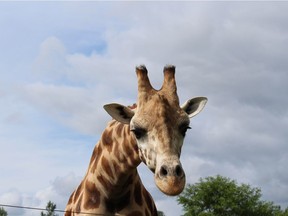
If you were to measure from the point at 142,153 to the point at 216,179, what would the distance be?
60534 millimetres

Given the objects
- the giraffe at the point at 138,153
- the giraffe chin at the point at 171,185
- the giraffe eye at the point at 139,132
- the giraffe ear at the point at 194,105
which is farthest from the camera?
the giraffe ear at the point at 194,105

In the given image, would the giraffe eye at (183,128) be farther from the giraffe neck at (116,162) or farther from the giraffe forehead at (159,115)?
the giraffe neck at (116,162)

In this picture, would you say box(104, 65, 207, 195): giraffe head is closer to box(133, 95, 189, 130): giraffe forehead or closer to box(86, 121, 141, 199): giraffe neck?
box(133, 95, 189, 130): giraffe forehead

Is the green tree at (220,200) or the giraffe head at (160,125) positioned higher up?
the green tree at (220,200)

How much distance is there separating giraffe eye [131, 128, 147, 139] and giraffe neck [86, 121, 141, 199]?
47 centimetres

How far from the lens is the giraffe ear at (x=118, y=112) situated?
9.08m

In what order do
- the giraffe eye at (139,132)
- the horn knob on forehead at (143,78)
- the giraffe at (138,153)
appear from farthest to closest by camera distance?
the horn knob on forehead at (143,78) → the giraffe eye at (139,132) → the giraffe at (138,153)

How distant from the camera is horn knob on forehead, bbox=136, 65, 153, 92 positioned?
8.98 m

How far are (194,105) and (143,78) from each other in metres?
1.03

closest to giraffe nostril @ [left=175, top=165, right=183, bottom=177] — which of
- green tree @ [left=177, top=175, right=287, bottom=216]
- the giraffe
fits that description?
the giraffe

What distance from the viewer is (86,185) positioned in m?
10.1

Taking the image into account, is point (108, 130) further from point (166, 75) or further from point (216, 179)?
point (216, 179)

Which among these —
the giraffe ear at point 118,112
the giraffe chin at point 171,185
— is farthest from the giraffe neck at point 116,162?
the giraffe chin at point 171,185

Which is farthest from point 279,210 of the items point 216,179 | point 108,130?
point 108,130
